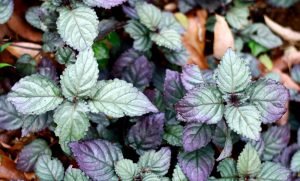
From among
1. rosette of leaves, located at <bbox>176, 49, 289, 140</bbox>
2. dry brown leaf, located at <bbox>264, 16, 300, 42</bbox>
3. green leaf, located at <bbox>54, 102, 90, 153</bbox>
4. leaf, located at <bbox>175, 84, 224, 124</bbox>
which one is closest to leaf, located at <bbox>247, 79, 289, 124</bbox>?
rosette of leaves, located at <bbox>176, 49, 289, 140</bbox>

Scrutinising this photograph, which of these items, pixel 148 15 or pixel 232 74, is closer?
pixel 232 74

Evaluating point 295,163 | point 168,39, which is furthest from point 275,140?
point 168,39

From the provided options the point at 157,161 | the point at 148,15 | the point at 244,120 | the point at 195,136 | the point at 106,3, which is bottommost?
the point at 157,161

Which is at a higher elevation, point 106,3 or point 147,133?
point 106,3

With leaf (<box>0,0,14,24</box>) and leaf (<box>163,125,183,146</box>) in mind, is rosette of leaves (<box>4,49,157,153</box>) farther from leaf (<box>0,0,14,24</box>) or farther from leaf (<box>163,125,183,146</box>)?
leaf (<box>0,0,14,24</box>)

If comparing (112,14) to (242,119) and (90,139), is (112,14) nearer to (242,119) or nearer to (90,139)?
(90,139)

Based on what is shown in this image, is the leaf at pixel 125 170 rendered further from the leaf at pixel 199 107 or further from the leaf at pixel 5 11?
the leaf at pixel 5 11

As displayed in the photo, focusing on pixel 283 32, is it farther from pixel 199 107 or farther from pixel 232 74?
pixel 199 107
